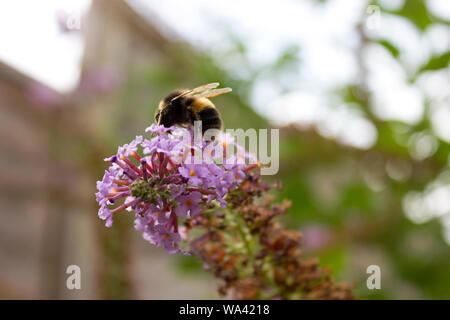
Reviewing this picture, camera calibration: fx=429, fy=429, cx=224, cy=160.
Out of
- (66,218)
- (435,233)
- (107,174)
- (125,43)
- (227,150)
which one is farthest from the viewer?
(125,43)

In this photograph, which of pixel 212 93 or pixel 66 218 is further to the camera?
pixel 66 218

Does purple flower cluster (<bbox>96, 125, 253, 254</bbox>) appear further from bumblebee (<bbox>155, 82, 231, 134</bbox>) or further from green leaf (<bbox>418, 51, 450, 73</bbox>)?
green leaf (<bbox>418, 51, 450, 73</bbox>)

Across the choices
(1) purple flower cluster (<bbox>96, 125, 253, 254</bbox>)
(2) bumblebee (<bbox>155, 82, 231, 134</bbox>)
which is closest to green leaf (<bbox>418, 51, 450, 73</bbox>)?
(2) bumblebee (<bbox>155, 82, 231, 134</bbox>)

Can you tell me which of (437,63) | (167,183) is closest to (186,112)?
(167,183)
